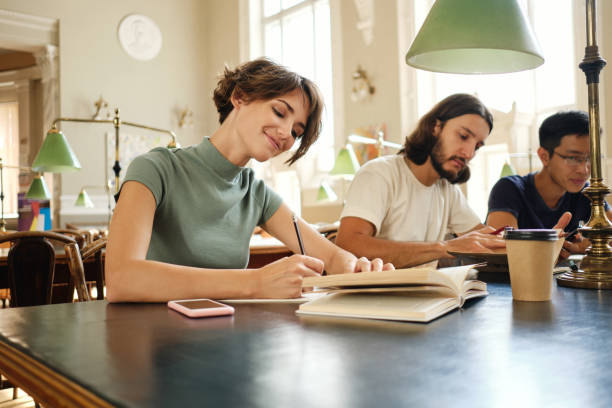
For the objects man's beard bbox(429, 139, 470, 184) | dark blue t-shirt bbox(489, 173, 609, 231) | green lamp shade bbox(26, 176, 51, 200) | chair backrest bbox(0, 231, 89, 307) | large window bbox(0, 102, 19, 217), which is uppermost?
large window bbox(0, 102, 19, 217)

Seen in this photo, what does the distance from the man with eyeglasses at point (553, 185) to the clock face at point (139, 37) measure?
26.0 feet

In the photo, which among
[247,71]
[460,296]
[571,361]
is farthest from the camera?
[247,71]

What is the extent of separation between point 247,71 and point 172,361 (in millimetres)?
1065

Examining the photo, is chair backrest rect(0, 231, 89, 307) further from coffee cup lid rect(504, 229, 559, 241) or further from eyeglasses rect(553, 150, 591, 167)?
eyeglasses rect(553, 150, 591, 167)

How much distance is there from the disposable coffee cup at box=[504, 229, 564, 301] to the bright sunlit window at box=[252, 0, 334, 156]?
21.1ft

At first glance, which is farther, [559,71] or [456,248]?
[559,71]

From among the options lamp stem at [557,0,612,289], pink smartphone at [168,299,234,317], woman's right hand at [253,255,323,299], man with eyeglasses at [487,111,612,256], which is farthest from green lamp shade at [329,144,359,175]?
pink smartphone at [168,299,234,317]

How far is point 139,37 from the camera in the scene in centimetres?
905

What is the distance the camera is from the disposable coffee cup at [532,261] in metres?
0.94

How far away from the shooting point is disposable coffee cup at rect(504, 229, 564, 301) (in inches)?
37.0

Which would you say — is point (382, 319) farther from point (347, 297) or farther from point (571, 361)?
point (571, 361)

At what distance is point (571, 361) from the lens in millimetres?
548

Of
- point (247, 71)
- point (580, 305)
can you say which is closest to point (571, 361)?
point (580, 305)

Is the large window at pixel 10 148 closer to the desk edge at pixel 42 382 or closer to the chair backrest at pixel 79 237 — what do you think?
the chair backrest at pixel 79 237
